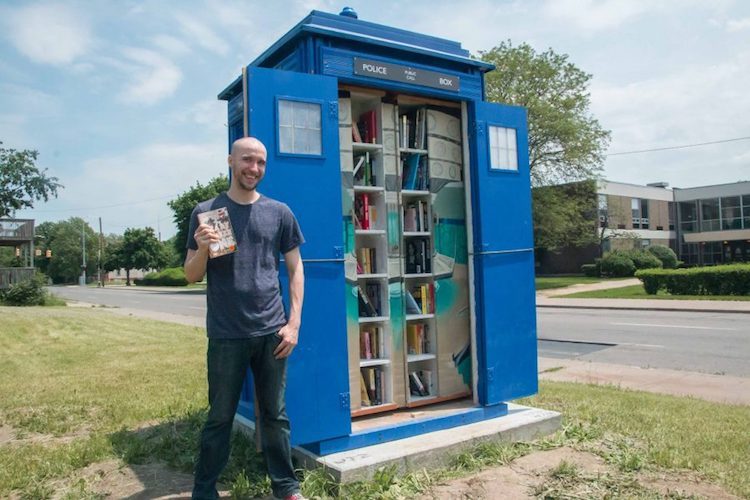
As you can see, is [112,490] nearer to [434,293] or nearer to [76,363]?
[434,293]

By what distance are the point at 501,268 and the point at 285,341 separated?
7.68ft

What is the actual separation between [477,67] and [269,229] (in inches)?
107

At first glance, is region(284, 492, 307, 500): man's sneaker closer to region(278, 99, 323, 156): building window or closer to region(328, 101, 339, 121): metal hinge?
region(278, 99, 323, 156): building window

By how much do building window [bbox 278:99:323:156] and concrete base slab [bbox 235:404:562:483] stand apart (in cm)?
212

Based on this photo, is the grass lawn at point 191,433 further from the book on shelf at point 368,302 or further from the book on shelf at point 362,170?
the book on shelf at point 362,170

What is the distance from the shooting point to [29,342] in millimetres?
12422

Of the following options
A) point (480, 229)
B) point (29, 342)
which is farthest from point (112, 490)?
point (29, 342)

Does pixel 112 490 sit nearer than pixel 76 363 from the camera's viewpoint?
Yes

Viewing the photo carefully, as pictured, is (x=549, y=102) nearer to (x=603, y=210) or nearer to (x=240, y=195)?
(x=603, y=210)

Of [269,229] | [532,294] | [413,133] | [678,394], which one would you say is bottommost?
[678,394]

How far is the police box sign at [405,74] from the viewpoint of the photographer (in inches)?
176

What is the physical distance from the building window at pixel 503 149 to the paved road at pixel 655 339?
18.8 ft

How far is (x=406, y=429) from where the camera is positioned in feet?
14.8

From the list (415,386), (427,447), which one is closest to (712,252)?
(415,386)
